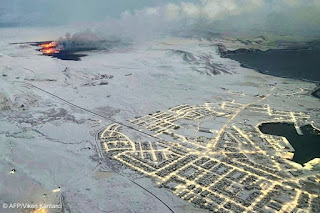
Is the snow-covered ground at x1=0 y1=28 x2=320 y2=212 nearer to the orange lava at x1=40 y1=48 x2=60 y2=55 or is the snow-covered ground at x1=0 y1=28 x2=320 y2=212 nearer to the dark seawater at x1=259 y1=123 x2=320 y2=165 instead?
the orange lava at x1=40 y1=48 x2=60 y2=55

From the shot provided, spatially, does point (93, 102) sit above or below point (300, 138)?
above

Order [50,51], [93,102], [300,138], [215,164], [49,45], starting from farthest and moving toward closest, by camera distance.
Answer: [49,45] < [50,51] < [93,102] < [300,138] < [215,164]

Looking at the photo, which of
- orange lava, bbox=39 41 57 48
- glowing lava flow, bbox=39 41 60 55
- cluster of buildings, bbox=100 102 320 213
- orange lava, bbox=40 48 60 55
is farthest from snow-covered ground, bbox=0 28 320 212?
orange lava, bbox=39 41 57 48

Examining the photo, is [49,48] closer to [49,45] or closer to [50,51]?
[49,45]

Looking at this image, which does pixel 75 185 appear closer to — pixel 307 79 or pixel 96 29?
pixel 307 79

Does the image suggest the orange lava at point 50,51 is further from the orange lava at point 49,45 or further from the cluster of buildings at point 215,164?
the cluster of buildings at point 215,164

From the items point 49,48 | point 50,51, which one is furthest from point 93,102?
point 49,48
